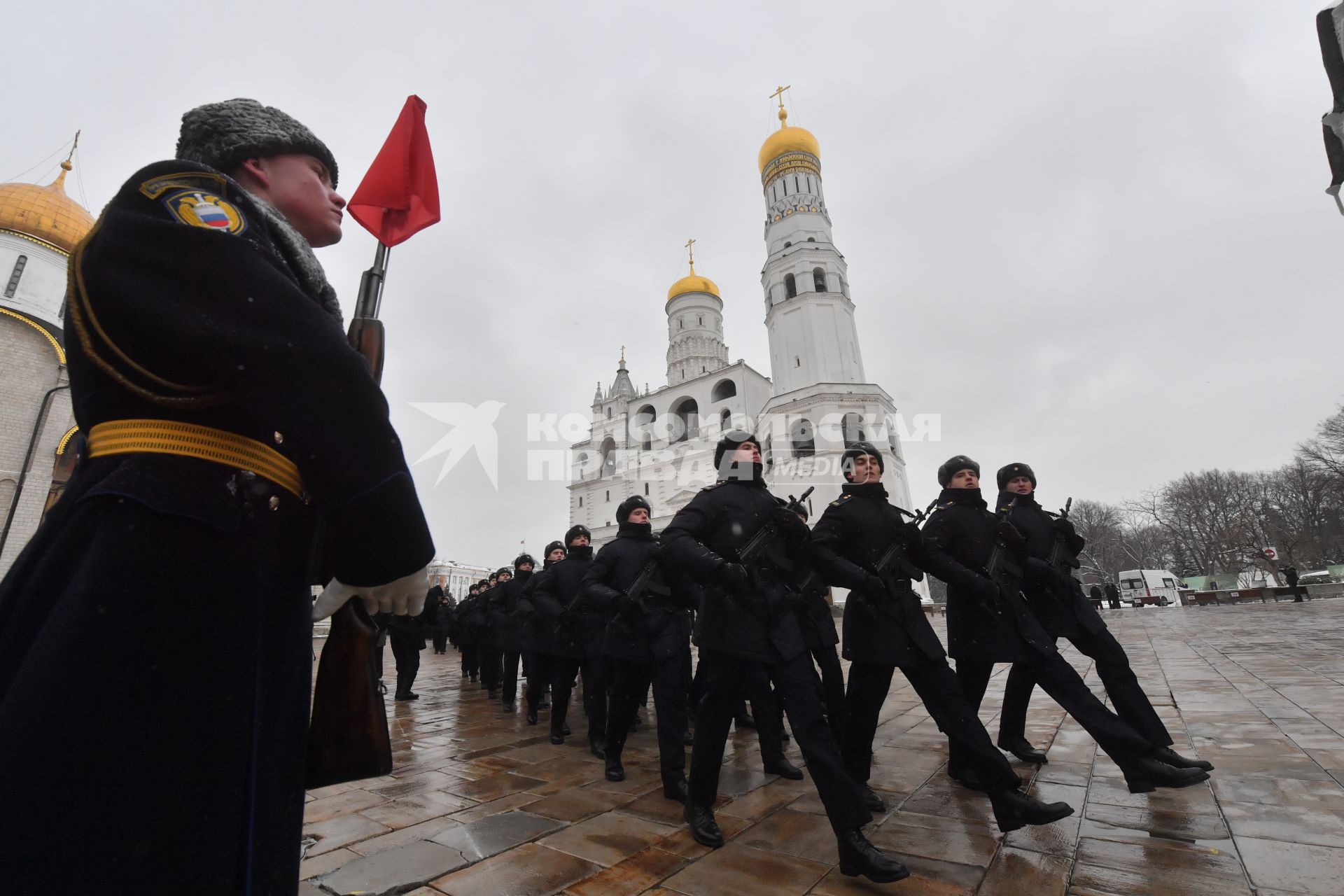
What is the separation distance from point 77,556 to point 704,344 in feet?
163

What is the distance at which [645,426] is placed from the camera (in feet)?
160

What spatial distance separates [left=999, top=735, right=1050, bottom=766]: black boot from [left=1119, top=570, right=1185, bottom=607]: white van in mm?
37325

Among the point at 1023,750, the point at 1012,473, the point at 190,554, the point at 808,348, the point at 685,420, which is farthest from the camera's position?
the point at 685,420

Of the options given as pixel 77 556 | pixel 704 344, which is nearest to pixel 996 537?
pixel 77 556

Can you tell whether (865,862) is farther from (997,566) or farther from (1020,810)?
(997,566)

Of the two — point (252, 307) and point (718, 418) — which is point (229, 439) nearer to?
point (252, 307)

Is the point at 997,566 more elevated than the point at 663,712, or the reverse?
the point at 997,566

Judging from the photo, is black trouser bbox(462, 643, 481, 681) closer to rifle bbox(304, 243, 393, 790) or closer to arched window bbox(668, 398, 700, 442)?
rifle bbox(304, 243, 393, 790)

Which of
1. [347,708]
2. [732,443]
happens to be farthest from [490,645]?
[347,708]

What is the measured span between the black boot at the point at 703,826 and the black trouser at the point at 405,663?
6.53 meters

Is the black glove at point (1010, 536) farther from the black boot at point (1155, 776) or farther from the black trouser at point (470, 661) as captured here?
the black trouser at point (470, 661)

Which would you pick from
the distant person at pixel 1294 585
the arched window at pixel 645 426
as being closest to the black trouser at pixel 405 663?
the distant person at pixel 1294 585

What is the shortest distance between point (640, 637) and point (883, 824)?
7.21ft

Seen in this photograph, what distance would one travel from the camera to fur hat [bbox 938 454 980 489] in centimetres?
432
